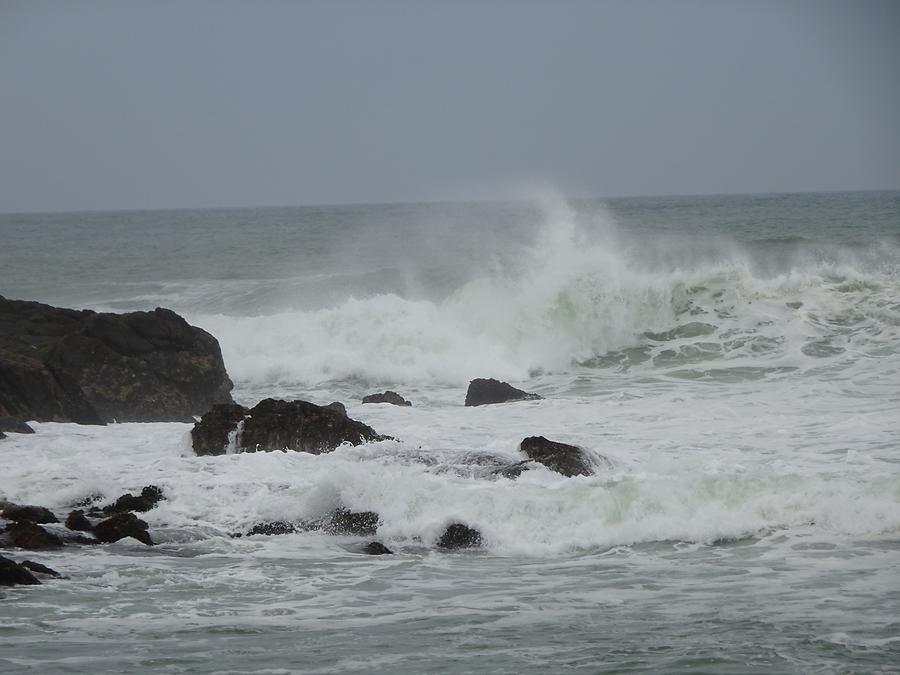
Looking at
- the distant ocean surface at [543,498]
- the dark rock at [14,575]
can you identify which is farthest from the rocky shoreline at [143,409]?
the distant ocean surface at [543,498]

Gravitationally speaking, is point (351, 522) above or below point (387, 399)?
below

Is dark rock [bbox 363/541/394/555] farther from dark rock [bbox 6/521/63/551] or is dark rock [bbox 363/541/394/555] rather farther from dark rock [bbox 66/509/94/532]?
dark rock [bbox 6/521/63/551]

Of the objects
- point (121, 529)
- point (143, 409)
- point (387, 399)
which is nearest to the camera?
point (121, 529)

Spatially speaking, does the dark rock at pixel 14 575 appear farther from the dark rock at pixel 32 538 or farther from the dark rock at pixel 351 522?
the dark rock at pixel 351 522

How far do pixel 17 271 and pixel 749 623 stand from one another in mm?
42048

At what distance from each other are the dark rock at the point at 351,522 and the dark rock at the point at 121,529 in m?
1.56

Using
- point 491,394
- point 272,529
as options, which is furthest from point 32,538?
point 491,394

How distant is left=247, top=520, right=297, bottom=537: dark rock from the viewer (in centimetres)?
979

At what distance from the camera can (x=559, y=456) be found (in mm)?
10922

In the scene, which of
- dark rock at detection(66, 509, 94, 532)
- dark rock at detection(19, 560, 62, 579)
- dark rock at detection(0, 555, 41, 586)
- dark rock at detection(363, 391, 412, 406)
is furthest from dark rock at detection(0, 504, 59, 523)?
dark rock at detection(363, 391, 412, 406)

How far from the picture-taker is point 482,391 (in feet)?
52.6

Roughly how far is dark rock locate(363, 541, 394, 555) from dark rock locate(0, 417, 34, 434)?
5639mm

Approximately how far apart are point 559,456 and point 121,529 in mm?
4171

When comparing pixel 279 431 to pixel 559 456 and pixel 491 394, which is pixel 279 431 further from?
pixel 491 394
